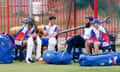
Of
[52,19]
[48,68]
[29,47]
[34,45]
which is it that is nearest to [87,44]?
[52,19]

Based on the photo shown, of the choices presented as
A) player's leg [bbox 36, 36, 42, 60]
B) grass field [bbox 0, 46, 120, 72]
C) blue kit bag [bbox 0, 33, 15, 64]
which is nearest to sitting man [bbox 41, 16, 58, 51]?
player's leg [bbox 36, 36, 42, 60]

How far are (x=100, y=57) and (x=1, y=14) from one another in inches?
258

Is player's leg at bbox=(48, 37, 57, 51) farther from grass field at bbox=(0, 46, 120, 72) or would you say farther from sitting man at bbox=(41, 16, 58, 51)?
grass field at bbox=(0, 46, 120, 72)

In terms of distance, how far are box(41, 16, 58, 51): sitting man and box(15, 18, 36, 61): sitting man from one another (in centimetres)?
56

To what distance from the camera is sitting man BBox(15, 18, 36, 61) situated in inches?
534

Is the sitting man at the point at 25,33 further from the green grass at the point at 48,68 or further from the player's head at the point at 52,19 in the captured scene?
the green grass at the point at 48,68

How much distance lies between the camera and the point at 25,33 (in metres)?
13.7

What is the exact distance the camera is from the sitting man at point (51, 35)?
13.8 m

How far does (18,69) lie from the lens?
11625mm

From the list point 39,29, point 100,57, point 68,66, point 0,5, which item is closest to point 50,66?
point 68,66

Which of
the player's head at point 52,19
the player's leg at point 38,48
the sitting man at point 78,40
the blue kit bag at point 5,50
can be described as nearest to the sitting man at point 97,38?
the sitting man at point 78,40

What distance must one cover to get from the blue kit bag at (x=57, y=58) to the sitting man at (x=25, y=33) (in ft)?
3.17

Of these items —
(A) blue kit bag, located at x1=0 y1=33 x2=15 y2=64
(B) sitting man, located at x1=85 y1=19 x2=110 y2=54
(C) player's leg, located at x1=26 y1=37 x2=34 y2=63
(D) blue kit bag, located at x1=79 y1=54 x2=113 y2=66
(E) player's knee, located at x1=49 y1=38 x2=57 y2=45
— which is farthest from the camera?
(E) player's knee, located at x1=49 y1=38 x2=57 y2=45

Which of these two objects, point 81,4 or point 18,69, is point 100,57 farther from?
point 81,4
